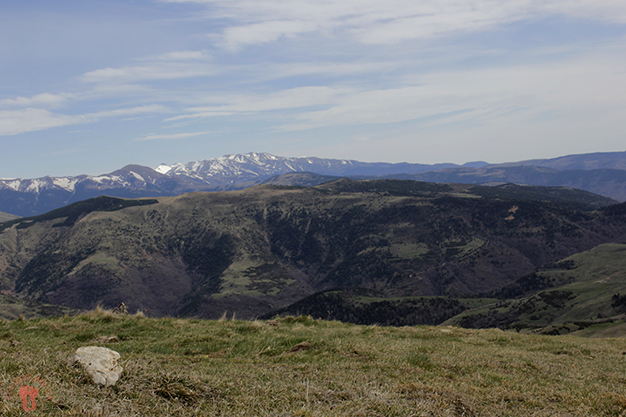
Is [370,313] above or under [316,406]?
under

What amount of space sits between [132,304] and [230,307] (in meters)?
43.6

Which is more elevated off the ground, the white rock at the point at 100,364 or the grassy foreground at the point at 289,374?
the white rock at the point at 100,364

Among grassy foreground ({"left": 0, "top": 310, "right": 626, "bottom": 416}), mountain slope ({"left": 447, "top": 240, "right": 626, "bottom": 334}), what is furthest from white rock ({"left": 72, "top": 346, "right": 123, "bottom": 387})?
mountain slope ({"left": 447, "top": 240, "right": 626, "bottom": 334})

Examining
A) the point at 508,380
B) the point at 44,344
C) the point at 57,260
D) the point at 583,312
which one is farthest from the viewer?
the point at 57,260

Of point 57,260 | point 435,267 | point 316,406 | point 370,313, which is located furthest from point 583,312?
point 57,260

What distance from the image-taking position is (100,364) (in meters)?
6.75

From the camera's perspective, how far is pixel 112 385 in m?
6.36

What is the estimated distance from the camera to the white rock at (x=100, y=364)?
6402mm

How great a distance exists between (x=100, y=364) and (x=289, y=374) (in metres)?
3.78

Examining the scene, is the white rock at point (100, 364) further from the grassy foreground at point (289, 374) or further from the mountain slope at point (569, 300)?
the mountain slope at point (569, 300)

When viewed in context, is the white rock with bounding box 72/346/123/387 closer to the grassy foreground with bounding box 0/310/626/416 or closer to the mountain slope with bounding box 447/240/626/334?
the grassy foreground with bounding box 0/310/626/416

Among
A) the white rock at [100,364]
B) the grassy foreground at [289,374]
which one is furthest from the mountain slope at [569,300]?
the white rock at [100,364]

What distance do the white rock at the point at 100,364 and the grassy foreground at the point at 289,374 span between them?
0.17m

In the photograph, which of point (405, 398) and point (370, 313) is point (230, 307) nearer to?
point (370, 313)
